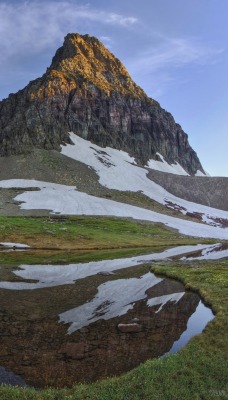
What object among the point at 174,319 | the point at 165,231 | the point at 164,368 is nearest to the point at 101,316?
the point at 174,319

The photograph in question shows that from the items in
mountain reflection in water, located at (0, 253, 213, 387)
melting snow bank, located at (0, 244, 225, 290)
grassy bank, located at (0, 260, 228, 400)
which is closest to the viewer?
grassy bank, located at (0, 260, 228, 400)

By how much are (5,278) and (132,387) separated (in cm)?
2687

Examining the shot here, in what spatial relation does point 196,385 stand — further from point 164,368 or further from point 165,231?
point 165,231

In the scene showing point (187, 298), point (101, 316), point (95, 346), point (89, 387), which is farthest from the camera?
point (187, 298)

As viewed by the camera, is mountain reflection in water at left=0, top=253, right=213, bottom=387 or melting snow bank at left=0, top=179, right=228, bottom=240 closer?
mountain reflection in water at left=0, top=253, right=213, bottom=387

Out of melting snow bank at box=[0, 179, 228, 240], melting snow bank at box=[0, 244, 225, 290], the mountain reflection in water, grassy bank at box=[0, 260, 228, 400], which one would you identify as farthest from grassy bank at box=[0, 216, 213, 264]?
grassy bank at box=[0, 260, 228, 400]

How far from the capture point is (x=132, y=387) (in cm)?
1430

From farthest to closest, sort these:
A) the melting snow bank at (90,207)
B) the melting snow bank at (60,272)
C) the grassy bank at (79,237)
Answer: the melting snow bank at (90,207)
the grassy bank at (79,237)
the melting snow bank at (60,272)

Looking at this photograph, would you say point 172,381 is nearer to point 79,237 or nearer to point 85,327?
point 85,327

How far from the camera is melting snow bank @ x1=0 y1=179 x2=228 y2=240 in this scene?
404 ft

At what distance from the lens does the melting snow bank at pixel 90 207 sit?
4850 inches

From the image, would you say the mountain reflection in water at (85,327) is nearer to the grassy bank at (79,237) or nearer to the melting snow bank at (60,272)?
the melting snow bank at (60,272)

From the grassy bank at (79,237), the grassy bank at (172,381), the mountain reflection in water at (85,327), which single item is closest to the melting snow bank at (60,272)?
the mountain reflection in water at (85,327)

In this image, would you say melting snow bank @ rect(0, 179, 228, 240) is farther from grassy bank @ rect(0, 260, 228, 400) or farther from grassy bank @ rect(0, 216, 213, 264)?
grassy bank @ rect(0, 260, 228, 400)
